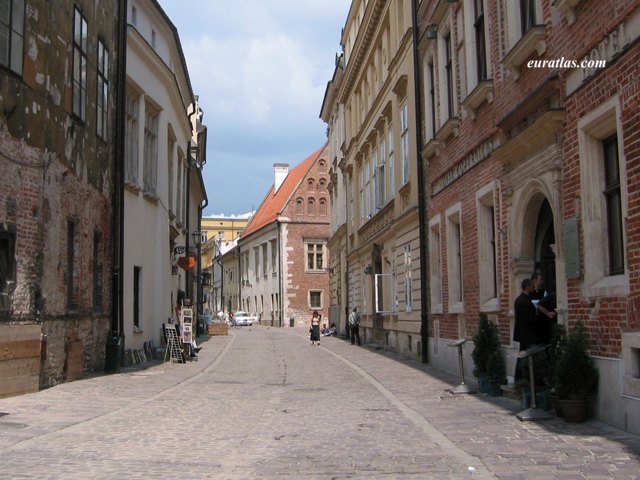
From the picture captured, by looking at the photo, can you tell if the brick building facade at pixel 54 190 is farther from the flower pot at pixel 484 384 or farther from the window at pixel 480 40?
the window at pixel 480 40

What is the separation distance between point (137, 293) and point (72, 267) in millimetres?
6096

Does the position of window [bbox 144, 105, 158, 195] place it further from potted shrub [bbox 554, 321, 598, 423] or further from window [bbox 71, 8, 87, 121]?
potted shrub [bbox 554, 321, 598, 423]

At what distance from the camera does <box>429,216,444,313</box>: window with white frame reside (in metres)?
18.8

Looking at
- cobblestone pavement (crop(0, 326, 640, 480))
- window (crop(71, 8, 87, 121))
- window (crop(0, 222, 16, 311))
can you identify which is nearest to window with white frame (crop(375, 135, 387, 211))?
cobblestone pavement (crop(0, 326, 640, 480))

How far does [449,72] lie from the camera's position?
1777 centimetres

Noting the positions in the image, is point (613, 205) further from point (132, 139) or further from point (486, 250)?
point (132, 139)

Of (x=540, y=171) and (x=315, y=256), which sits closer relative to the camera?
(x=540, y=171)

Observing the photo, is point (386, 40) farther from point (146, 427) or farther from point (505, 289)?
point (146, 427)

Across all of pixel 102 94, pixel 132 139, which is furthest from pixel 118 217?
pixel 132 139

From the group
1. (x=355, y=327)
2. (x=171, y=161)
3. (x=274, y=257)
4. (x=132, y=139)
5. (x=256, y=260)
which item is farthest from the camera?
(x=256, y=260)

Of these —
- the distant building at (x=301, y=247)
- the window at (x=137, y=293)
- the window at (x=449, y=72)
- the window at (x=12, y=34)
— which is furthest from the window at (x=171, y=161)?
the distant building at (x=301, y=247)

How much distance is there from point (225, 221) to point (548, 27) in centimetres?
11179

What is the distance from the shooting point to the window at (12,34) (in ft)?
39.7

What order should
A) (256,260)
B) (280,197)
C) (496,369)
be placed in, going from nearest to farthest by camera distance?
(496,369) → (280,197) → (256,260)
